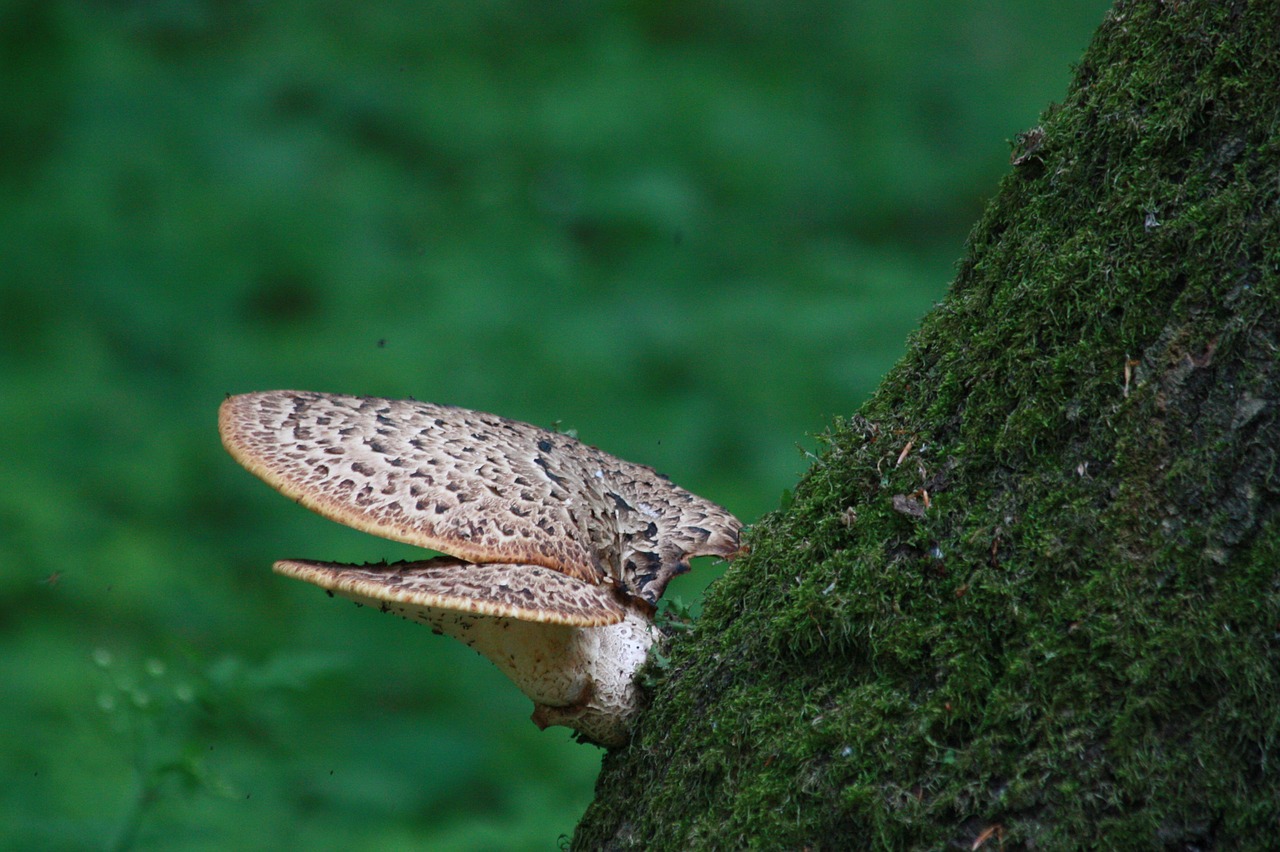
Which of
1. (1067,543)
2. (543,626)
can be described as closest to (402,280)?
(543,626)

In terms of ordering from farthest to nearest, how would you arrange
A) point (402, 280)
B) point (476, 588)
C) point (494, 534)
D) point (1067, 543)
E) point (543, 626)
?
point (402, 280)
point (543, 626)
point (494, 534)
point (476, 588)
point (1067, 543)

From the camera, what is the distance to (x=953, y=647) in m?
1.73

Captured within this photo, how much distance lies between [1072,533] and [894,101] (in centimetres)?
454

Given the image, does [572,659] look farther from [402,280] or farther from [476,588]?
[402,280]

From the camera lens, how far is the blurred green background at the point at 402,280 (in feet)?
15.6

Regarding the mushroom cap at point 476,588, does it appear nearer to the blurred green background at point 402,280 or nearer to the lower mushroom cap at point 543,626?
the lower mushroom cap at point 543,626

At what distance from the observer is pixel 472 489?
232 centimetres

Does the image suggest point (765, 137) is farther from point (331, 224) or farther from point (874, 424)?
point (874, 424)

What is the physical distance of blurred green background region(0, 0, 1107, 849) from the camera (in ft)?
15.6

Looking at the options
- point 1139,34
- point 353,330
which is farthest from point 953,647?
point 353,330

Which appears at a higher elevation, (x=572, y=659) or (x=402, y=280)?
(x=402, y=280)

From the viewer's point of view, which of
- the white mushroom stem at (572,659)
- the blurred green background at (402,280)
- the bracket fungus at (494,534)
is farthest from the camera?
the blurred green background at (402,280)

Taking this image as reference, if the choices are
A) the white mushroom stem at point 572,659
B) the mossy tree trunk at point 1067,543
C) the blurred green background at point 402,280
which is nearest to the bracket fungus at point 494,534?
the white mushroom stem at point 572,659

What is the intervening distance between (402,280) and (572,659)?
11.2 feet
